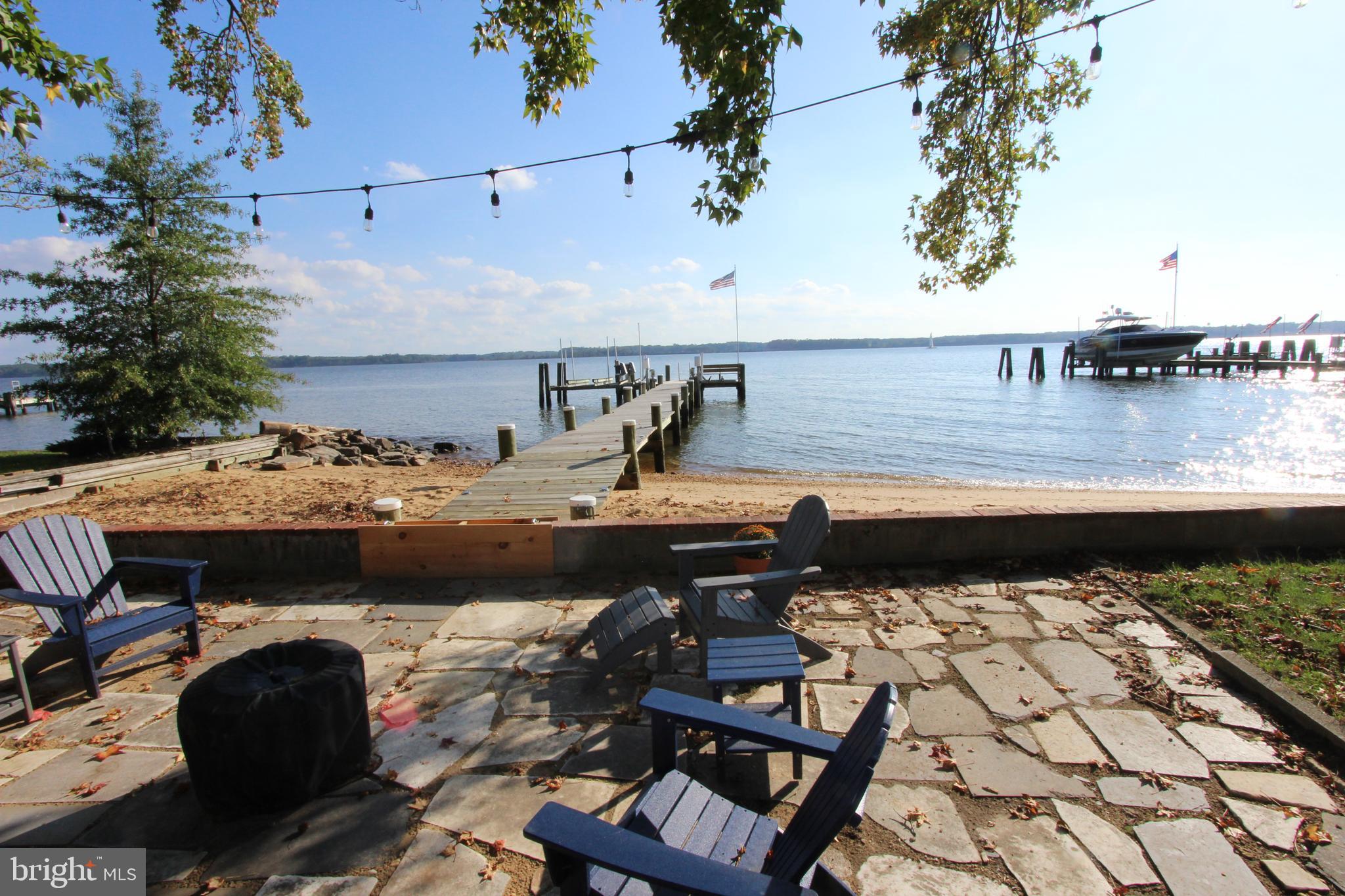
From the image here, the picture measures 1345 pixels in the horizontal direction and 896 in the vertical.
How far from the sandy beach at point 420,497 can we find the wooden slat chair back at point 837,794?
14.4ft

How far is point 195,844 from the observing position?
2.25m

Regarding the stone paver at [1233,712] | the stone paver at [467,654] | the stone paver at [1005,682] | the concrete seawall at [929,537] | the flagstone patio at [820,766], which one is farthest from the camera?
the concrete seawall at [929,537]

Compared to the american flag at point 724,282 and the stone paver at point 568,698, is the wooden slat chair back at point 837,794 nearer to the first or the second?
the stone paver at point 568,698

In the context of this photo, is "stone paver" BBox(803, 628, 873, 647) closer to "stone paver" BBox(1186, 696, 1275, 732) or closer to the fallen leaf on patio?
"stone paver" BBox(1186, 696, 1275, 732)

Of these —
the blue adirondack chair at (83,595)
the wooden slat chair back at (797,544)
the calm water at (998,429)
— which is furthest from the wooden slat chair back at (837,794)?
the calm water at (998,429)

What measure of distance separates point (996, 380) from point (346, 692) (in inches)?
2164

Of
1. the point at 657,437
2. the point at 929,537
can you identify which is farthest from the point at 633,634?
the point at 657,437

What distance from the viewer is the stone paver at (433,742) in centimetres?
262

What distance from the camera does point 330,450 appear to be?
585 inches

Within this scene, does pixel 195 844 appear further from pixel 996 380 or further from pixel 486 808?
pixel 996 380

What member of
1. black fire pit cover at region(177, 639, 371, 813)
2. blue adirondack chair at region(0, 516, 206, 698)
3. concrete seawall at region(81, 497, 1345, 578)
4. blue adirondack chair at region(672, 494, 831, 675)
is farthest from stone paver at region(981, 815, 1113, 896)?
blue adirondack chair at region(0, 516, 206, 698)

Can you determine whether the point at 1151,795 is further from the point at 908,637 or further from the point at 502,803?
the point at 502,803

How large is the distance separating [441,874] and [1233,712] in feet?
11.1

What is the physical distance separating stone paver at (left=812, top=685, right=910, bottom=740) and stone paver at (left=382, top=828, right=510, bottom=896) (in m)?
1.50
